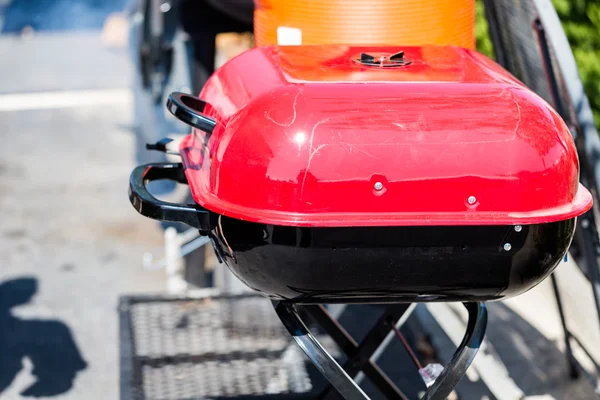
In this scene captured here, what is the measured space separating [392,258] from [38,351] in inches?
95.5

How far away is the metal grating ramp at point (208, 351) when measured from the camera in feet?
8.74

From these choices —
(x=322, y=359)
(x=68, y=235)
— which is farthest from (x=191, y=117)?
(x=68, y=235)

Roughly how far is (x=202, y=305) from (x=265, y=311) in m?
0.28

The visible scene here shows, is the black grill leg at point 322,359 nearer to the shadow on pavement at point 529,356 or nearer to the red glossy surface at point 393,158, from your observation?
the red glossy surface at point 393,158

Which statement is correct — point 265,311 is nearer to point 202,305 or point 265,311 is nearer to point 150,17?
point 202,305

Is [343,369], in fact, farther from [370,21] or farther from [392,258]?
[370,21]

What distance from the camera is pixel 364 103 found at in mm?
1498

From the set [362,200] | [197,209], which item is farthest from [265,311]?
[362,200]

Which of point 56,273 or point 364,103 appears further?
point 56,273

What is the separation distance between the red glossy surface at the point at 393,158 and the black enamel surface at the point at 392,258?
37 millimetres

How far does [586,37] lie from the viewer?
4105 mm

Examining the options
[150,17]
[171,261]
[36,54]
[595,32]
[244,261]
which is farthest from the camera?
[36,54]

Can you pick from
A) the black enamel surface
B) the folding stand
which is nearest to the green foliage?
the folding stand

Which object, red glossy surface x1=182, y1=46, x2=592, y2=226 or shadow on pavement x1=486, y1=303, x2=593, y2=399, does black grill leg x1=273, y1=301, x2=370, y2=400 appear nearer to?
red glossy surface x1=182, y1=46, x2=592, y2=226
